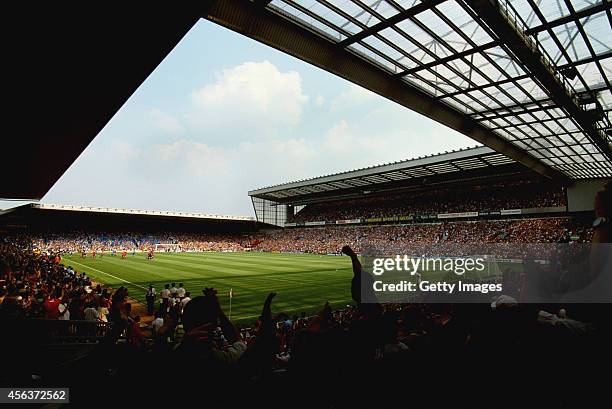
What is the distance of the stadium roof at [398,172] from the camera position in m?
33.1

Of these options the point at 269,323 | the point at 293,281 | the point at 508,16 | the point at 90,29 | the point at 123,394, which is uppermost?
the point at 508,16

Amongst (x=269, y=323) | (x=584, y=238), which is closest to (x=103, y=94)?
(x=269, y=323)

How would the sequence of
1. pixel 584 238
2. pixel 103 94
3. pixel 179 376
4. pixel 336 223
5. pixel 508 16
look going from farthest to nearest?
pixel 336 223 < pixel 584 238 < pixel 508 16 < pixel 103 94 < pixel 179 376

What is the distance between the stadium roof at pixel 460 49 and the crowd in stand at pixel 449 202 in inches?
1049

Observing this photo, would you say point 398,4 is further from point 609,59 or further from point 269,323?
point 269,323

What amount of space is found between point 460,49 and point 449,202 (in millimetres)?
41404

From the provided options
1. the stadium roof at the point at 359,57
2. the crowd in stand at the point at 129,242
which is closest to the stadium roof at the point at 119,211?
the crowd in stand at the point at 129,242

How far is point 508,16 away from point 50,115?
39.4ft

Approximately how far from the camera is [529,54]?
1054cm

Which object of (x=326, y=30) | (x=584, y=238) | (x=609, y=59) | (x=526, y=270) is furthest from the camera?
(x=584, y=238)

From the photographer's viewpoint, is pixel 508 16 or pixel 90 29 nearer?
pixel 90 29

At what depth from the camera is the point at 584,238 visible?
2933 centimetres

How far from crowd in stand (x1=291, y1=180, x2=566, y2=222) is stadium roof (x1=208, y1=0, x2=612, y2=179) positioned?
87.4 ft

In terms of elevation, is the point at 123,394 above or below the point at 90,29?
below
